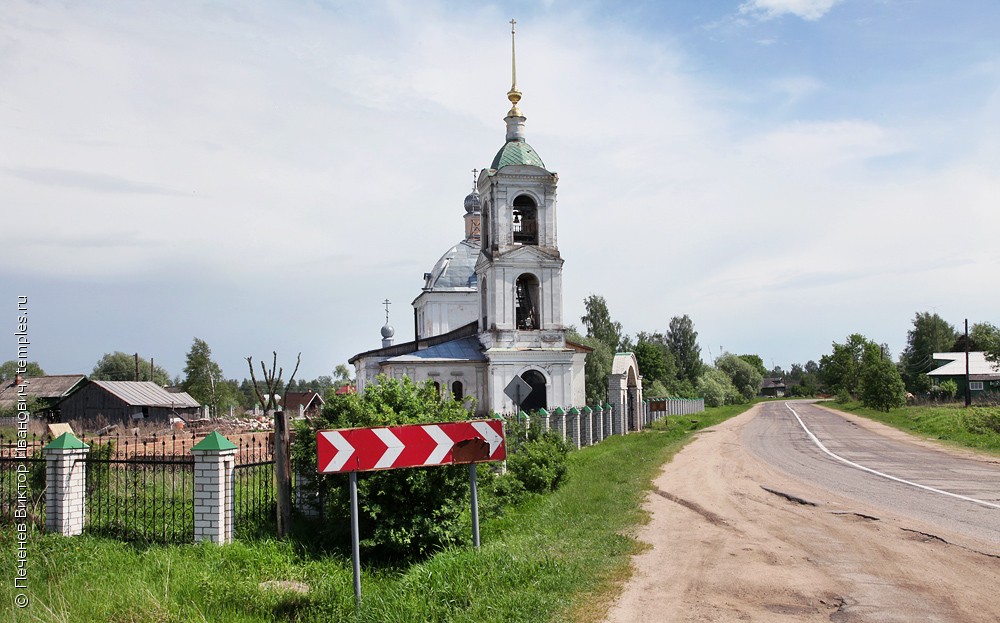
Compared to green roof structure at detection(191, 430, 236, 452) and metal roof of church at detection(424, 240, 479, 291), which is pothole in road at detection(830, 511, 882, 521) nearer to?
green roof structure at detection(191, 430, 236, 452)

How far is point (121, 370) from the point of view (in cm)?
8425

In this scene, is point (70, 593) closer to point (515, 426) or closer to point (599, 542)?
point (599, 542)

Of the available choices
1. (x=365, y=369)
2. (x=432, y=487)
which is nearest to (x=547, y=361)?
(x=365, y=369)

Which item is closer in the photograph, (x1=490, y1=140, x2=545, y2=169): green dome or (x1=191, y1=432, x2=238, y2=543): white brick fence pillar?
(x1=191, y1=432, x2=238, y2=543): white brick fence pillar

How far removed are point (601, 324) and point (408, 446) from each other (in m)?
64.8

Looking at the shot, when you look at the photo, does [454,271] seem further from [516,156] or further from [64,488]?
[64,488]

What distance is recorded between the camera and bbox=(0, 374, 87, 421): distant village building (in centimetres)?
3900

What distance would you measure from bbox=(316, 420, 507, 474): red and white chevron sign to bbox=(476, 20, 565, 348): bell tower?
25.6m

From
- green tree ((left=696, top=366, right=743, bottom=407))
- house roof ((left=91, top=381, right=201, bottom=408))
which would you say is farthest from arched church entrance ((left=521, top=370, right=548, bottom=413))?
green tree ((left=696, top=366, right=743, bottom=407))

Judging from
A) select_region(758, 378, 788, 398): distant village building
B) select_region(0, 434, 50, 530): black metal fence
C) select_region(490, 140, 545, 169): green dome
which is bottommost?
select_region(758, 378, 788, 398): distant village building

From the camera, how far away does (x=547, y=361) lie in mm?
34156

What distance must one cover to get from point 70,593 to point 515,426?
9024 mm

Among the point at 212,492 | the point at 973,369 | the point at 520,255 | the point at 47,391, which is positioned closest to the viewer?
the point at 212,492

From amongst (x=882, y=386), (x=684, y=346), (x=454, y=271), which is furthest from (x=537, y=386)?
(x=684, y=346)
